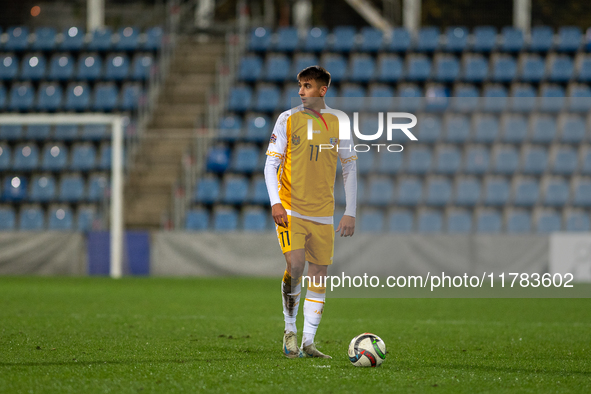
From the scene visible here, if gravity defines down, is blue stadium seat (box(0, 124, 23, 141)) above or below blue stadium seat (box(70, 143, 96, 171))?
above

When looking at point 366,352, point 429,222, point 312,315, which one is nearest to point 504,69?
point 429,222

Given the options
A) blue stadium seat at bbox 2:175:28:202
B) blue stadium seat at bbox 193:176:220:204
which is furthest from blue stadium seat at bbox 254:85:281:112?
blue stadium seat at bbox 2:175:28:202

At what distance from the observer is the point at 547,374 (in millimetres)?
4375

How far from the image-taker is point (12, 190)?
15.4 meters

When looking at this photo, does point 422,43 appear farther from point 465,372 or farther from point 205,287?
point 465,372

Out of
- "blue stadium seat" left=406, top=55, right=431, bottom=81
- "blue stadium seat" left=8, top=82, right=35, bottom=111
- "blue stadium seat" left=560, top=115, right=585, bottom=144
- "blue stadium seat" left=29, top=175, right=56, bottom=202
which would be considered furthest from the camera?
"blue stadium seat" left=8, top=82, right=35, bottom=111

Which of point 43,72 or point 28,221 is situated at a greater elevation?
point 43,72

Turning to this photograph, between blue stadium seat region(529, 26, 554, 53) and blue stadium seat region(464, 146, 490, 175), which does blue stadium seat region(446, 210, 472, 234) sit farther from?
blue stadium seat region(529, 26, 554, 53)

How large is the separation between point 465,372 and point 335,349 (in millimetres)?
1266

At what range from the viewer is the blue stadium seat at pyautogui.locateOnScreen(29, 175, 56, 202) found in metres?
15.5

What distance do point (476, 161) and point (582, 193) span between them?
6.53 feet

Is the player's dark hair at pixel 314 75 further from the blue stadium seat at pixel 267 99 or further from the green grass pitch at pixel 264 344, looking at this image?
the blue stadium seat at pixel 267 99

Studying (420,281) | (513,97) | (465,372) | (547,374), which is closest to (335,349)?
(465,372)

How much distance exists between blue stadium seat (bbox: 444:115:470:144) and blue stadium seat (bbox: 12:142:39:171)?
28.4 feet
